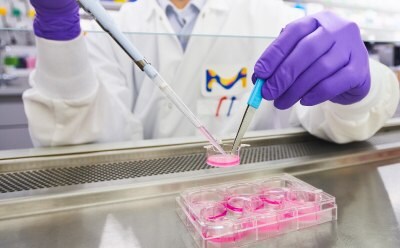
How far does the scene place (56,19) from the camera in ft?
2.67

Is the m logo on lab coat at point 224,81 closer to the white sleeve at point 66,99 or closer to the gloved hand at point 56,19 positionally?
the white sleeve at point 66,99

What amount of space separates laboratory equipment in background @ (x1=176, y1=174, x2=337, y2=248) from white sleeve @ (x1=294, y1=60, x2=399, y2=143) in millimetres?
399

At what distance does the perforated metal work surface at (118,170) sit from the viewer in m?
0.69

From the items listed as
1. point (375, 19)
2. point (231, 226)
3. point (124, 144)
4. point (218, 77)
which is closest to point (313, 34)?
point (231, 226)

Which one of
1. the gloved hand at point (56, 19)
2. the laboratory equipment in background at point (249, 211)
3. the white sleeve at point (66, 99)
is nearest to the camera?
the laboratory equipment in background at point (249, 211)

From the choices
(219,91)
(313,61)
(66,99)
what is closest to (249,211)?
(313,61)

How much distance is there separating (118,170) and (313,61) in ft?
1.78

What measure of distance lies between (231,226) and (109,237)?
213mm

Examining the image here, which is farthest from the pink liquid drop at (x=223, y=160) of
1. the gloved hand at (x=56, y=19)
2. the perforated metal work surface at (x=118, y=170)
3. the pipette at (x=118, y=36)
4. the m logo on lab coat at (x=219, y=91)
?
the m logo on lab coat at (x=219, y=91)

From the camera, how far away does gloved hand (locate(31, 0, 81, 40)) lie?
77 cm

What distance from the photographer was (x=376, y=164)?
2.75ft

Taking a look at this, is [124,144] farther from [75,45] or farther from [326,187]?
[326,187]

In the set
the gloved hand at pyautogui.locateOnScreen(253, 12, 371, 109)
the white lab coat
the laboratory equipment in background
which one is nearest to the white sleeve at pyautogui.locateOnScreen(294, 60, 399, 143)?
the white lab coat

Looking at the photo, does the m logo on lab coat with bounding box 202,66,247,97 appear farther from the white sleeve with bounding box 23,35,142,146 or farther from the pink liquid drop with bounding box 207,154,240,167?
the pink liquid drop with bounding box 207,154,240,167
